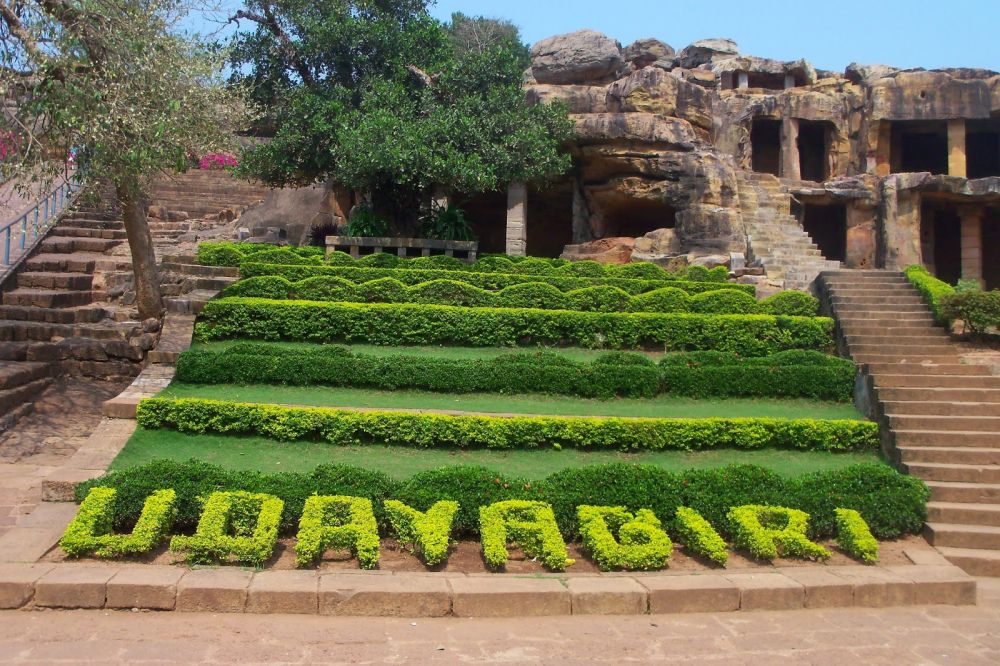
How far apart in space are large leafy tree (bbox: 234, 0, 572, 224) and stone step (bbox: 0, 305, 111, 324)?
19.6 feet

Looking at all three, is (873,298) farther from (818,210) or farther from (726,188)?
(818,210)

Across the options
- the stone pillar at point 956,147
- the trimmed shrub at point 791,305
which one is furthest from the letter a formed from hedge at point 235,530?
the stone pillar at point 956,147

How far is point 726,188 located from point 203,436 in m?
14.3

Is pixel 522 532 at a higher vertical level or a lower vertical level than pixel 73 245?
lower

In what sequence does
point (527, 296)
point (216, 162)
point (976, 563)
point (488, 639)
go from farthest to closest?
1. point (216, 162)
2. point (527, 296)
3. point (976, 563)
4. point (488, 639)

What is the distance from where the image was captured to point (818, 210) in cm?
2641

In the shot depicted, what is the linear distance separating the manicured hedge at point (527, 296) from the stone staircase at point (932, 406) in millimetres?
1224

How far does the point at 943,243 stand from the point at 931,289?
15016mm

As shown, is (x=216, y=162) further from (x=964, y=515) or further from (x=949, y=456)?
(x=964, y=515)

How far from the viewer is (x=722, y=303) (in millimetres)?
14250

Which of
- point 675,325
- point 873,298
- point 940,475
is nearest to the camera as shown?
point 940,475

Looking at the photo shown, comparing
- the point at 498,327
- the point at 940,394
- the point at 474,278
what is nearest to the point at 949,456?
the point at 940,394

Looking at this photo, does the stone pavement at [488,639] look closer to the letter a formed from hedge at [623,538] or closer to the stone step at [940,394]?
the letter a formed from hedge at [623,538]

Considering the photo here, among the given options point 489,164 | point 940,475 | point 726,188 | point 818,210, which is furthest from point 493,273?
point 818,210
